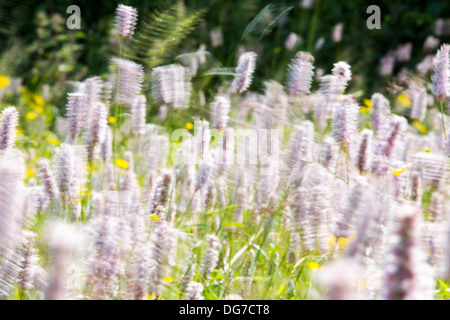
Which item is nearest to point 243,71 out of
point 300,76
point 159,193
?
point 300,76

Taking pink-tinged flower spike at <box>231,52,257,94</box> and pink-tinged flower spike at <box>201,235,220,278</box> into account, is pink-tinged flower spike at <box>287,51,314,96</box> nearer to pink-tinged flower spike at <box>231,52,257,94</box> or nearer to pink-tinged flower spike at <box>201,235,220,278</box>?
pink-tinged flower spike at <box>231,52,257,94</box>

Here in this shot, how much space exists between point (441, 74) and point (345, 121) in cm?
32

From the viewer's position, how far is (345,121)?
48.4 inches

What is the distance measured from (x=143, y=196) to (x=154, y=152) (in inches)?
10.0

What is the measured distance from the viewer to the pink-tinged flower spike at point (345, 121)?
1.23m

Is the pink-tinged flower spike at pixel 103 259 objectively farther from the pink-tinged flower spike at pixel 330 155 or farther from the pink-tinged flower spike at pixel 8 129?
the pink-tinged flower spike at pixel 330 155

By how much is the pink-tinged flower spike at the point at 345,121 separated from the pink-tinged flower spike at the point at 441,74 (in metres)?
0.26

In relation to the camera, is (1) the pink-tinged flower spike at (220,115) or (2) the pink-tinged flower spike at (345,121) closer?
(2) the pink-tinged flower spike at (345,121)

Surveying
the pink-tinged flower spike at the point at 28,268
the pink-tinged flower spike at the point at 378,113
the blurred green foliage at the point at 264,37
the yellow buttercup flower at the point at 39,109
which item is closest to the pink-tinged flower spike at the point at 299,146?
the pink-tinged flower spike at the point at 378,113

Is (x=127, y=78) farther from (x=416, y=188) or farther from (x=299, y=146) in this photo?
(x=416, y=188)

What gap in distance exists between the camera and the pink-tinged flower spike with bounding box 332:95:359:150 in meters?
1.23

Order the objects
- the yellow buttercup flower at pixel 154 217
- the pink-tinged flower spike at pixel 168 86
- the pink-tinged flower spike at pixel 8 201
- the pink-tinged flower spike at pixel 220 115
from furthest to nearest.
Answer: the pink-tinged flower spike at pixel 168 86 < the pink-tinged flower spike at pixel 220 115 < the yellow buttercup flower at pixel 154 217 < the pink-tinged flower spike at pixel 8 201

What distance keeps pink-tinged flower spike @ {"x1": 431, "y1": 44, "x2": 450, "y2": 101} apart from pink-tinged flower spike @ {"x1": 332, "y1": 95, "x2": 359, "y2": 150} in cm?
26

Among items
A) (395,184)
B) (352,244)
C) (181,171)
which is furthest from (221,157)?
(352,244)
